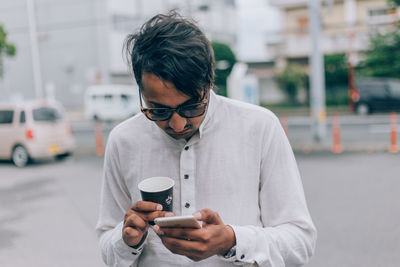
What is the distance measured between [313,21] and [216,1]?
→ 3184cm

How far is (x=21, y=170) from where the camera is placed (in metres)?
10.6

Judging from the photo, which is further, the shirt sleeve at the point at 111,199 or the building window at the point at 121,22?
the building window at the point at 121,22

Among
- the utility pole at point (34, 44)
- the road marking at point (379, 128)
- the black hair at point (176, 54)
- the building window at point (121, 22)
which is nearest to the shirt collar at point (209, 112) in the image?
the black hair at point (176, 54)

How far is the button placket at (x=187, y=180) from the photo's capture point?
140 cm

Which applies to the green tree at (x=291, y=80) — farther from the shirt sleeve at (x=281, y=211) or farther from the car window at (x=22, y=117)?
the shirt sleeve at (x=281, y=211)

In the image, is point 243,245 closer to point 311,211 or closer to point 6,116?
point 311,211

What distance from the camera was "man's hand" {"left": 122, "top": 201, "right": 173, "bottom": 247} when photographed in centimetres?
119

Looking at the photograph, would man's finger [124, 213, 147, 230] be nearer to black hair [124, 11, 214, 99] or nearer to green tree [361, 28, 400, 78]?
black hair [124, 11, 214, 99]

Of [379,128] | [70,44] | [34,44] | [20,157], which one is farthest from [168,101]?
[70,44]

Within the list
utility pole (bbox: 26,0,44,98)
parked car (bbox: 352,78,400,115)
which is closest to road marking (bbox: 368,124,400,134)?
parked car (bbox: 352,78,400,115)

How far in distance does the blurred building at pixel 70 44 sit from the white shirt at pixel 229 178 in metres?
29.1

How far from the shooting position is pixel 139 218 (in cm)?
121

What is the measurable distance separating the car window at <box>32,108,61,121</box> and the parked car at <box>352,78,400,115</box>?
15194 mm

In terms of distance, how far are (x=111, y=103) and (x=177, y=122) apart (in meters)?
23.2
